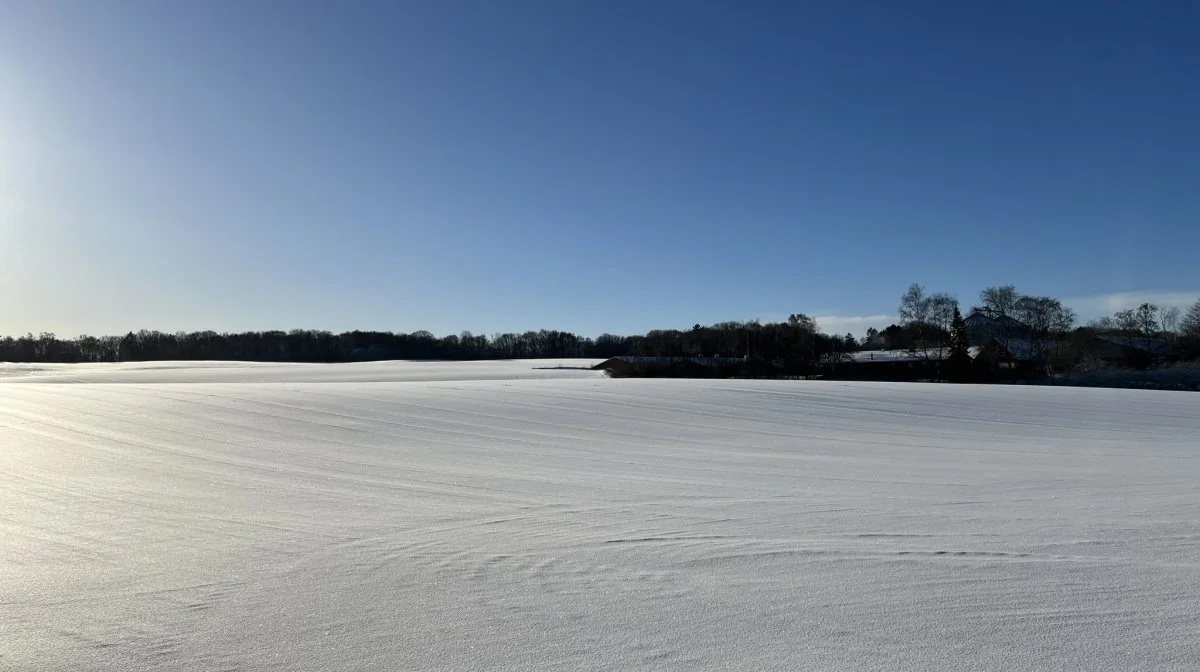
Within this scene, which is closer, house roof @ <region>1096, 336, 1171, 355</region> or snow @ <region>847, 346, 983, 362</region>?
house roof @ <region>1096, 336, 1171, 355</region>

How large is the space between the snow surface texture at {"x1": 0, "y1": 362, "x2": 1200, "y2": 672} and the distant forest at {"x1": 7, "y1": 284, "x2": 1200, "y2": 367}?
53903 millimetres

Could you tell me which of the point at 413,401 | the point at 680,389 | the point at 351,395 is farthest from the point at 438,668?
the point at 680,389

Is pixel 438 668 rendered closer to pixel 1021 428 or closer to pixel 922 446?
pixel 922 446

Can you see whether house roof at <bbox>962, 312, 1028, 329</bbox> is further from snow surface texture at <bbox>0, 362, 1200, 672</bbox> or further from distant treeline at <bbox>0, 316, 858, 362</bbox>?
snow surface texture at <bbox>0, 362, 1200, 672</bbox>

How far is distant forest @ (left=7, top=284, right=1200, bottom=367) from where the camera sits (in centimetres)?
7762

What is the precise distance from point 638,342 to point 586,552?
86.3m

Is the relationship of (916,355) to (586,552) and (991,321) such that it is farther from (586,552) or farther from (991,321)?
(586,552)

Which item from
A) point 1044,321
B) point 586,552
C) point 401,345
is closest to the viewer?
point 586,552

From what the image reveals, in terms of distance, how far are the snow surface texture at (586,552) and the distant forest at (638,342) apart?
177 feet

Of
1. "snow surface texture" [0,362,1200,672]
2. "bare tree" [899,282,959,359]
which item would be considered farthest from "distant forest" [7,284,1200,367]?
"snow surface texture" [0,362,1200,672]

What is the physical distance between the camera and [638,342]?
93.4m

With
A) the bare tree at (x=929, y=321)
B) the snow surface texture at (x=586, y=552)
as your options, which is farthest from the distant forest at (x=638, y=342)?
the snow surface texture at (x=586, y=552)

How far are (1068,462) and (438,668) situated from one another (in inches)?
583

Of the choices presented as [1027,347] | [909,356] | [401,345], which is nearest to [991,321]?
[1027,347]
